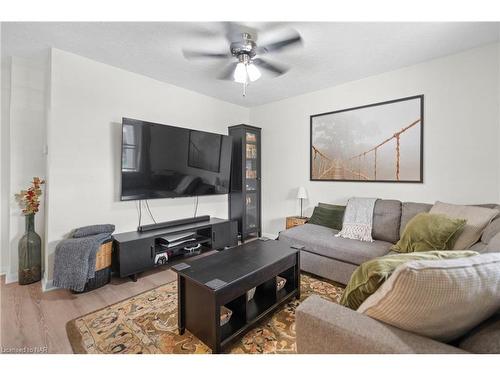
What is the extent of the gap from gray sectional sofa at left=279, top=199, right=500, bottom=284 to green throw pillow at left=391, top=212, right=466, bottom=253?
23cm

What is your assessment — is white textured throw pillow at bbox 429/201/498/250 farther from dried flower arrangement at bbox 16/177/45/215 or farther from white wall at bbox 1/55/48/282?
white wall at bbox 1/55/48/282

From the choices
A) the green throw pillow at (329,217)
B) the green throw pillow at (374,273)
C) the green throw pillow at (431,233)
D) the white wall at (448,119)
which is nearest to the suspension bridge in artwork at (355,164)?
the white wall at (448,119)

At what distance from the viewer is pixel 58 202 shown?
2.30 metres

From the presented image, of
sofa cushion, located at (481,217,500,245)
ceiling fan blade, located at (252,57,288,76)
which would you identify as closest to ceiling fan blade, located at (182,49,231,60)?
ceiling fan blade, located at (252,57,288,76)

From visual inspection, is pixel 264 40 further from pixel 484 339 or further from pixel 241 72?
pixel 484 339

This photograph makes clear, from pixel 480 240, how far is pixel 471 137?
111 cm

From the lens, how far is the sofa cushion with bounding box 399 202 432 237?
7.80 feet

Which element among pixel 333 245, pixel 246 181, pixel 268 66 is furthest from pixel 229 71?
pixel 333 245

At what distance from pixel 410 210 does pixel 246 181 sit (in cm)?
233

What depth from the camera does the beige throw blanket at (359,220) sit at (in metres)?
2.51

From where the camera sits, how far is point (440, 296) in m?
0.68
